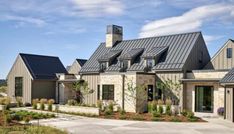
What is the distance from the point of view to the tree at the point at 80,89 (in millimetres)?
33844

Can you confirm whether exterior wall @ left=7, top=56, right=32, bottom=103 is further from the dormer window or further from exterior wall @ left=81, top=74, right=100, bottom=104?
the dormer window

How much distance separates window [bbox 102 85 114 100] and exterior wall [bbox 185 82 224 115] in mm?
7025

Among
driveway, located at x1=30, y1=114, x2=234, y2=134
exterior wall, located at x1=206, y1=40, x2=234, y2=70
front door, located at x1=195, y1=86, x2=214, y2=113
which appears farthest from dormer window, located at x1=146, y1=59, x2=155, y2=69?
driveway, located at x1=30, y1=114, x2=234, y2=134

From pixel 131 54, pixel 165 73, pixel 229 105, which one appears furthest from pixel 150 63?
pixel 229 105

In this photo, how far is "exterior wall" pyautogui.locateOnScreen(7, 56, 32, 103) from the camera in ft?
120

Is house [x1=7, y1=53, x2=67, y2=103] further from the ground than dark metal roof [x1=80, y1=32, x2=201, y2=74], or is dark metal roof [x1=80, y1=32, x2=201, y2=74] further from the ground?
dark metal roof [x1=80, y1=32, x2=201, y2=74]

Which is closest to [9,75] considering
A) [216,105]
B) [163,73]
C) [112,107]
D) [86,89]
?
[86,89]

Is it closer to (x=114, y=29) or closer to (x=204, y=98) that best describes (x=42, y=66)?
(x=114, y=29)

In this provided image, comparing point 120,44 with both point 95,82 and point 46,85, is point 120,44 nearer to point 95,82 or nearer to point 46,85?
point 95,82

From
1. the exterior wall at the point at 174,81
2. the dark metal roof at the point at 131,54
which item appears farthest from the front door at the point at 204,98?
the dark metal roof at the point at 131,54

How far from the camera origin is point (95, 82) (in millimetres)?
34094

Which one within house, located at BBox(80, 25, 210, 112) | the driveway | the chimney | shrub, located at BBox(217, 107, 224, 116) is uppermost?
the chimney

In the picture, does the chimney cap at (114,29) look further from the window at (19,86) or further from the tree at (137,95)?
the window at (19,86)

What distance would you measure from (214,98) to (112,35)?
603 inches
